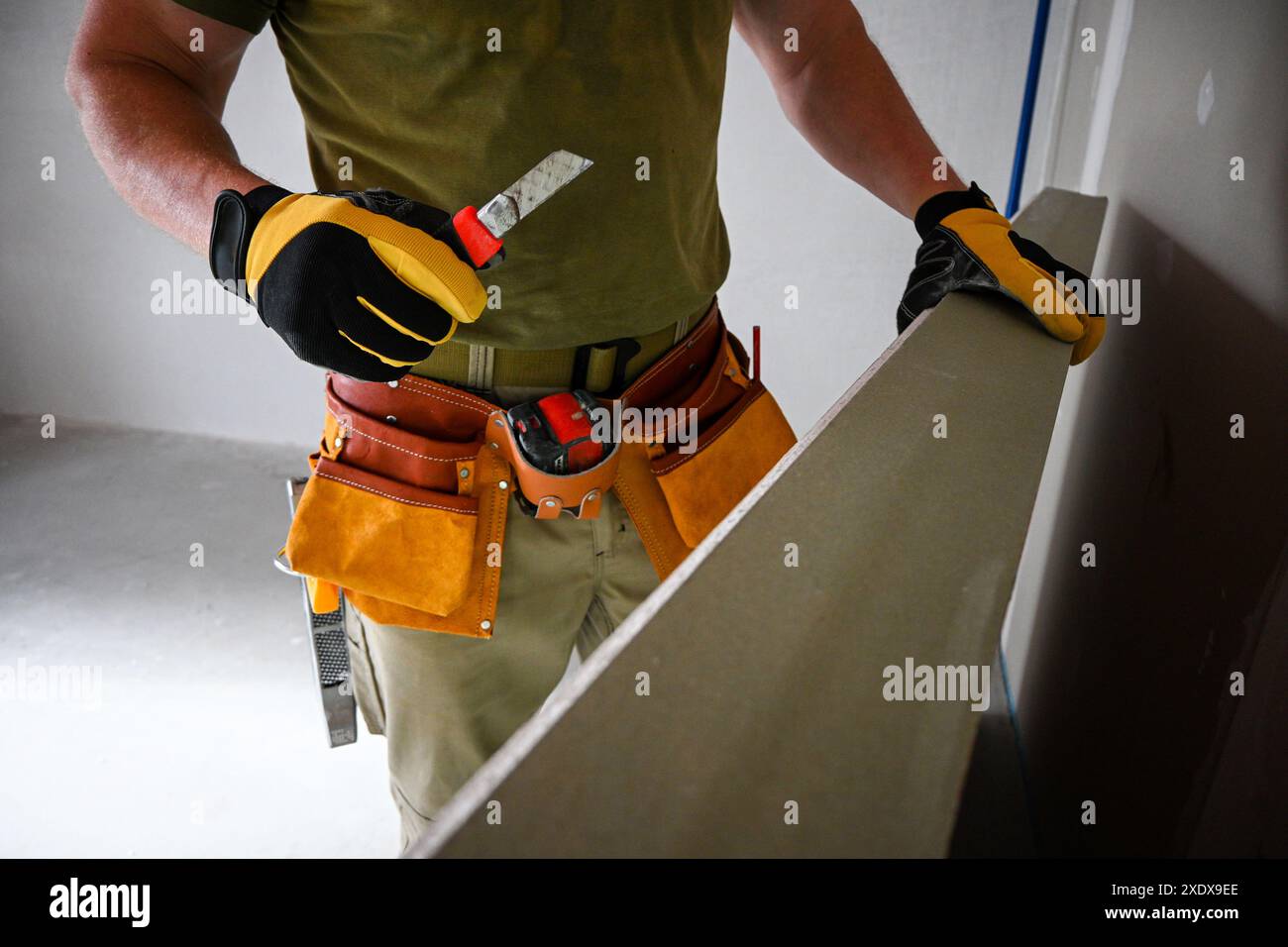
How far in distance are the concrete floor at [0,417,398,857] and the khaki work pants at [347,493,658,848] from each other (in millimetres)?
809

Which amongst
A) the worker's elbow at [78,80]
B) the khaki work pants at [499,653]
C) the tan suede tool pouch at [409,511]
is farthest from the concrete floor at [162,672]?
the worker's elbow at [78,80]

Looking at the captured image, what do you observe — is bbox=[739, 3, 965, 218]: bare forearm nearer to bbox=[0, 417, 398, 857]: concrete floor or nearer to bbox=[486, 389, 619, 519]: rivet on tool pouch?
bbox=[486, 389, 619, 519]: rivet on tool pouch

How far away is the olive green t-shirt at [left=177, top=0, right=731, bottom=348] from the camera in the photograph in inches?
36.8

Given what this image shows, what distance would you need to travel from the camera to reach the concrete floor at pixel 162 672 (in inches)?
75.7

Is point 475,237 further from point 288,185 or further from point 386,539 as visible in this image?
point 288,185

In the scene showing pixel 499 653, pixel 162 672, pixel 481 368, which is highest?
pixel 481 368

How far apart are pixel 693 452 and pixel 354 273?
1.78 ft

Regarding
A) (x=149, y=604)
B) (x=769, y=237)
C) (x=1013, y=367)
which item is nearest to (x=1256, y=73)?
(x=1013, y=367)

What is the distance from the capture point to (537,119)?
0.97 m

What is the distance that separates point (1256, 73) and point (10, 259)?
12.9 ft

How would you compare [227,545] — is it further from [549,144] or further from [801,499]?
[801,499]

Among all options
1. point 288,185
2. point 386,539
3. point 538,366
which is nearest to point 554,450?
point 538,366

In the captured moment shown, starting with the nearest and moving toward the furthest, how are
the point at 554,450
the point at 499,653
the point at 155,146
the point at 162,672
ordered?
the point at 155,146 → the point at 554,450 → the point at 499,653 → the point at 162,672

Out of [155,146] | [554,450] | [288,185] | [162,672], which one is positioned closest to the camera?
[155,146]
